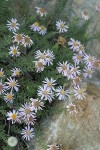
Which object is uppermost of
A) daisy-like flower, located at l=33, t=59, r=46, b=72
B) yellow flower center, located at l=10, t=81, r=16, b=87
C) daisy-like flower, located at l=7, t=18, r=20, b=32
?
daisy-like flower, located at l=7, t=18, r=20, b=32

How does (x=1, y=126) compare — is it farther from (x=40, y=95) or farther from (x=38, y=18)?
(x=38, y=18)

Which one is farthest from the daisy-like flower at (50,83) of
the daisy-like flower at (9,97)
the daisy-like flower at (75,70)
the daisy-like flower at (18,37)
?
the daisy-like flower at (18,37)

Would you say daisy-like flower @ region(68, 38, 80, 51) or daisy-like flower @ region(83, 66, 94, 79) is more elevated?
daisy-like flower @ region(68, 38, 80, 51)

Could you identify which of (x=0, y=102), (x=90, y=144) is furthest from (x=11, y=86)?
(x=90, y=144)

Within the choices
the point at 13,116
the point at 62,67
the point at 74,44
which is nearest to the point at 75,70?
the point at 62,67

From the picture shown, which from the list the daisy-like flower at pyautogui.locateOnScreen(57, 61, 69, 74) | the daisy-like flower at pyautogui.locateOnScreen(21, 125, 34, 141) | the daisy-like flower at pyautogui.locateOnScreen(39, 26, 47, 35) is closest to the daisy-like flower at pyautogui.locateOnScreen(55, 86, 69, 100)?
the daisy-like flower at pyautogui.locateOnScreen(57, 61, 69, 74)

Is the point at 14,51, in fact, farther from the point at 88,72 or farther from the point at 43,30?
the point at 88,72

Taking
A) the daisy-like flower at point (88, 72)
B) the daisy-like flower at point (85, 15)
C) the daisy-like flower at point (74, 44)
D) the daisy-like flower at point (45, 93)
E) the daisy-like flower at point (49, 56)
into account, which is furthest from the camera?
the daisy-like flower at point (85, 15)

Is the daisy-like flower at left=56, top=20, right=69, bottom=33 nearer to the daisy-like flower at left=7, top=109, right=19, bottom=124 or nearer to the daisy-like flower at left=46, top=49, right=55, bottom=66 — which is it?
the daisy-like flower at left=46, top=49, right=55, bottom=66

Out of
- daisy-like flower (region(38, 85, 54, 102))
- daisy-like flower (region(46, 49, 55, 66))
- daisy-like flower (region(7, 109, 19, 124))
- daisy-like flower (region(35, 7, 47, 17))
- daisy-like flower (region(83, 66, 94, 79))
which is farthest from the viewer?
daisy-like flower (region(35, 7, 47, 17))

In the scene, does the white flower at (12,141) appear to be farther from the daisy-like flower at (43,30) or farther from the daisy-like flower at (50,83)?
the daisy-like flower at (43,30)
